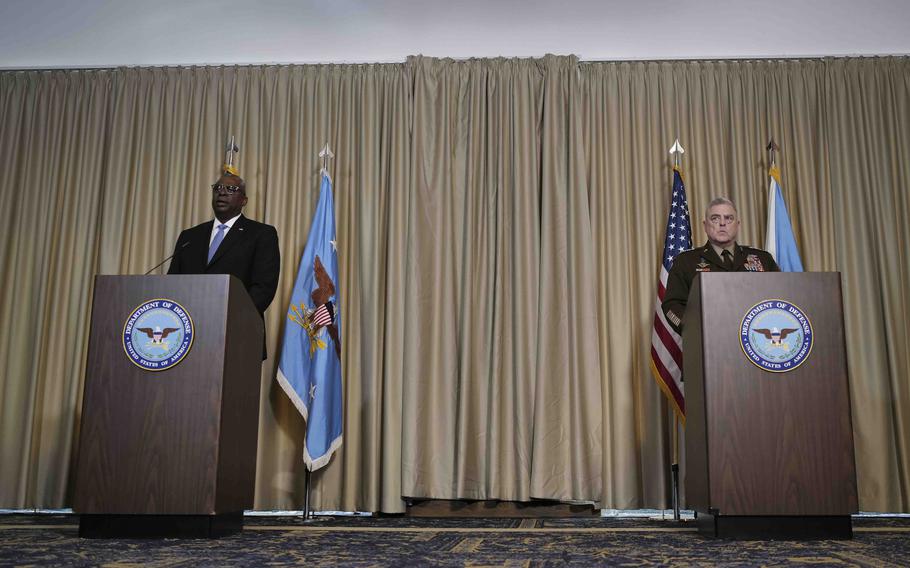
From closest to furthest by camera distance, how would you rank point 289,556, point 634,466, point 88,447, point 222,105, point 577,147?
point 289,556 → point 88,447 → point 634,466 → point 577,147 → point 222,105

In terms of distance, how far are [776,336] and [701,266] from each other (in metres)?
1.10

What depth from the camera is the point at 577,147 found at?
5.23 meters

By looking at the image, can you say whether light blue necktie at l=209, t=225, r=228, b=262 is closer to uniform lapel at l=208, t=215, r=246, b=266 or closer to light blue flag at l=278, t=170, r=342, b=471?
uniform lapel at l=208, t=215, r=246, b=266

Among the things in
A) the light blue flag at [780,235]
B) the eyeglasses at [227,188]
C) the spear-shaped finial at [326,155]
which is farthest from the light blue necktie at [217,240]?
the light blue flag at [780,235]

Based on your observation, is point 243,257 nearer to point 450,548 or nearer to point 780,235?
point 450,548

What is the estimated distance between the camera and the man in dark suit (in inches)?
165

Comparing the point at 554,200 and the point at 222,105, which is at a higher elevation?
the point at 222,105

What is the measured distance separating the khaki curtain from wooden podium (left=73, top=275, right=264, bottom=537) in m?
1.94

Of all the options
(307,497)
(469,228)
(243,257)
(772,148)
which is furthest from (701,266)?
(307,497)

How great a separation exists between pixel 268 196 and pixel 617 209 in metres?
2.11

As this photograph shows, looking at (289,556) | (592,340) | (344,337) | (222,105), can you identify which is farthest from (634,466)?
(222,105)

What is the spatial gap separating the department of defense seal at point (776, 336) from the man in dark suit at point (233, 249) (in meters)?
2.18

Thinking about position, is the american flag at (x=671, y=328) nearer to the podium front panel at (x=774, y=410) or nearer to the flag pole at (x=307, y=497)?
the podium front panel at (x=774, y=410)

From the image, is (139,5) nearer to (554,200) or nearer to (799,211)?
(554,200)
